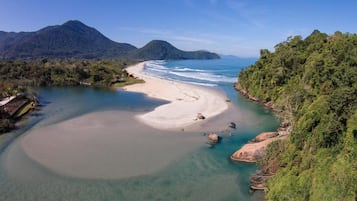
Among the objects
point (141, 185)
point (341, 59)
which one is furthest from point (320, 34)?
point (141, 185)

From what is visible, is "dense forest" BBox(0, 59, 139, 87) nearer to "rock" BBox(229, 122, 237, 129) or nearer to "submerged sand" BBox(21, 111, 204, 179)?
"submerged sand" BBox(21, 111, 204, 179)

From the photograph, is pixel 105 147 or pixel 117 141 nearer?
pixel 105 147

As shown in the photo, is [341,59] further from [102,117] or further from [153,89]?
[153,89]

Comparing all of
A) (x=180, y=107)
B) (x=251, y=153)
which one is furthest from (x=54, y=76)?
(x=251, y=153)

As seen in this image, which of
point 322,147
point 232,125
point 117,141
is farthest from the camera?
point 232,125

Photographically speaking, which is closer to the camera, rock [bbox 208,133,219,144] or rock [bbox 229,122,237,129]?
rock [bbox 208,133,219,144]

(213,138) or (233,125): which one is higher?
(233,125)

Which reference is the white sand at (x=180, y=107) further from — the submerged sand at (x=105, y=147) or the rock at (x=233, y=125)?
the rock at (x=233, y=125)

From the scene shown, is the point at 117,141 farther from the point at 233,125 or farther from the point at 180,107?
the point at 180,107

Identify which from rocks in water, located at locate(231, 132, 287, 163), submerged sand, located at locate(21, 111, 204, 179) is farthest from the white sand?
rocks in water, located at locate(231, 132, 287, 163)

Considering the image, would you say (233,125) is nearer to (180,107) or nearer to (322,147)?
(180,107)

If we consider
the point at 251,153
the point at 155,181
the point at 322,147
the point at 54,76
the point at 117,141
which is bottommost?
the point at 155,181

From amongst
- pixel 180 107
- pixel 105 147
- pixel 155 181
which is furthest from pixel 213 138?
pixel 180 107

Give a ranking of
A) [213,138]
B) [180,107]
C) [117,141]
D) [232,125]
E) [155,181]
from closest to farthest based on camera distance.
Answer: [155,181] → [117,141] → [213,138] → [232,125] → [180,107]
